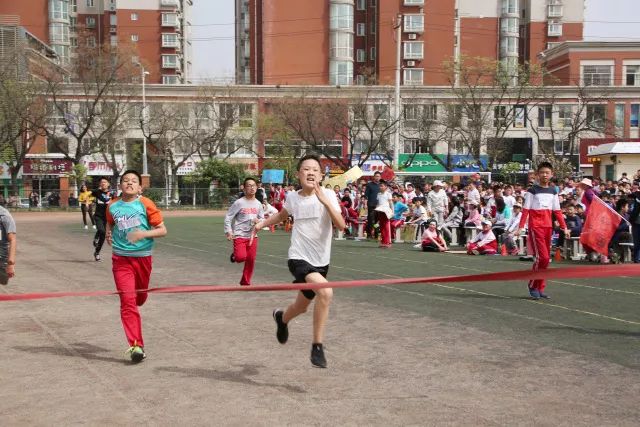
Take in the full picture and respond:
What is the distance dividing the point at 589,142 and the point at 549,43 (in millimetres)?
45492

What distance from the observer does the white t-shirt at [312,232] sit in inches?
256

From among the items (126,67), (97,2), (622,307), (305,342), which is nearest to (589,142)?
(126,67)

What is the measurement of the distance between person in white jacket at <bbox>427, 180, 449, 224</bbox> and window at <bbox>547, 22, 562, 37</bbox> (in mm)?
74137

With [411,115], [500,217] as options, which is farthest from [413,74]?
[500,217]

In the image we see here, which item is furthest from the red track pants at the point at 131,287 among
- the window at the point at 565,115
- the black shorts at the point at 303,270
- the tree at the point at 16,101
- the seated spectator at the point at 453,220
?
the window at the point at 565,115

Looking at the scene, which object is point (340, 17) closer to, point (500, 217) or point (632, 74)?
point (632, 74)

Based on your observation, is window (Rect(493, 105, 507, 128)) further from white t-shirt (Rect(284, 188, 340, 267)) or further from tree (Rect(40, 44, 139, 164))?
white t-shirt (Rect(284, 188, 340, 267))

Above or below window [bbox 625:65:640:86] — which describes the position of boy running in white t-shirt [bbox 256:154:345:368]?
below

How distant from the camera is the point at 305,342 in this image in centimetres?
782

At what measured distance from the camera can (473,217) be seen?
21.1 metres

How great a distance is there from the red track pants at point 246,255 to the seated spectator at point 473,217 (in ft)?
32.0

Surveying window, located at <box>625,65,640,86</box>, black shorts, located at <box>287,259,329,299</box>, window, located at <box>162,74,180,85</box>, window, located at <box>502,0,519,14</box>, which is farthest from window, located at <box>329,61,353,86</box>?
black shorts, located at <box>287,259,329,299</box>

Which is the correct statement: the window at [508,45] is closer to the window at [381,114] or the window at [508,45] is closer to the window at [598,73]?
the window at [598,73]

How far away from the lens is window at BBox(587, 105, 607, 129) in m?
Result: 60.1
